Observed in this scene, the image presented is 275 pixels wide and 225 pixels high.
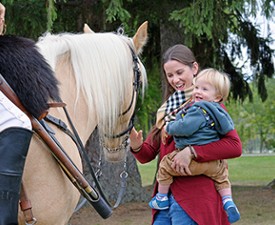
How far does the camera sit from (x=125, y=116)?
428 centimetres

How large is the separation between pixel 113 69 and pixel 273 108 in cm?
3847

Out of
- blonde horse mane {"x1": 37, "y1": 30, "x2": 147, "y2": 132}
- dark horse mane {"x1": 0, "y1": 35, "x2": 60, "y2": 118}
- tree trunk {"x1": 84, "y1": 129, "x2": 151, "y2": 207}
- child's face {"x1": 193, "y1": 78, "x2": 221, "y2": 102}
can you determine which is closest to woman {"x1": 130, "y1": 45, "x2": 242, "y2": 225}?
child's face {"x1": 193, "y1": 78, "x2": 221, "y2": 102}

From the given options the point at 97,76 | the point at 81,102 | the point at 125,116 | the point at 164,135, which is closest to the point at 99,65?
the point at 97,76

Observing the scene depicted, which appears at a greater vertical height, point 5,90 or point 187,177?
point 5,90

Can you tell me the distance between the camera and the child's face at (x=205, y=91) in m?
4.00

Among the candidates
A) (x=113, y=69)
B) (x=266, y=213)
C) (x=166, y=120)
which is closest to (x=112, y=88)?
(x=113, y=69)

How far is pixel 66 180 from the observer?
3.29 metres

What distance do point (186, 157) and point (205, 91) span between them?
0.44 m

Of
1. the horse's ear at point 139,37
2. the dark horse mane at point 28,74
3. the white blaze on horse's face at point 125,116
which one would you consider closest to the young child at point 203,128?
the white blaze on horse's face at point 125,116

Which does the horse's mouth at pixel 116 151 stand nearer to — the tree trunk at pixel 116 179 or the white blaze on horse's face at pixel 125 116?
the white blaze on horse's face at pixel 125 116

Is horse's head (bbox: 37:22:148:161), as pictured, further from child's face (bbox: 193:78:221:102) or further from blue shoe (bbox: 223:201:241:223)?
blue shoe (bbox: 223:201:241:223)

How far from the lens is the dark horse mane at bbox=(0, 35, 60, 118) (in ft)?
9.98

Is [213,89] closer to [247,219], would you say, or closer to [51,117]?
[51,117]

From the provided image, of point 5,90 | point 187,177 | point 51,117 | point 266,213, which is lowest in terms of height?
point 266,213
